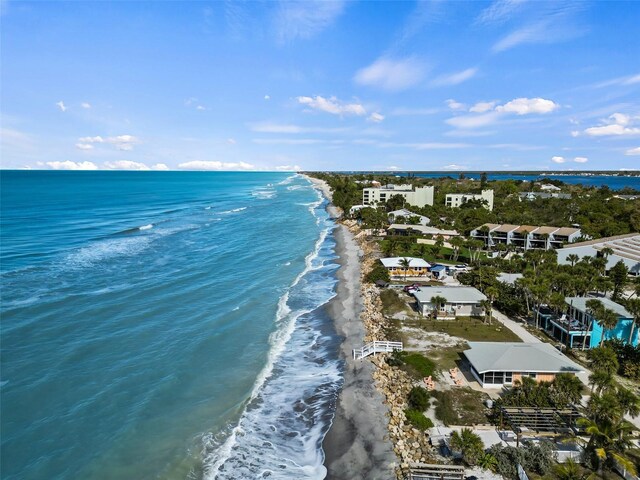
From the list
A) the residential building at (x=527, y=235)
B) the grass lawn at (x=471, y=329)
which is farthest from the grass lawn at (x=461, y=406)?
the residential building at (x=527, y=235)

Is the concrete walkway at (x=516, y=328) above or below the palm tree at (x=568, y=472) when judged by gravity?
below

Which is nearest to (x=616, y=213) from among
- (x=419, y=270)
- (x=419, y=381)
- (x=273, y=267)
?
(x=419, y=270)

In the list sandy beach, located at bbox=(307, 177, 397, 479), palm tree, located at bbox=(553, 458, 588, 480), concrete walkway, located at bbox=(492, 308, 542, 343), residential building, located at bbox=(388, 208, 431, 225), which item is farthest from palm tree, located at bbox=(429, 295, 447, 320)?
residential building, located at bbox=(388, 208, 431, 225)

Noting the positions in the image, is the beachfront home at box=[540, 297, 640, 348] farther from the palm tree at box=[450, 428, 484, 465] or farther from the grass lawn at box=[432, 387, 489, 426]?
the palm tree at box=[450, 428, 484, 465]

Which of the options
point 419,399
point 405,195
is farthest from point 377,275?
point 405,195

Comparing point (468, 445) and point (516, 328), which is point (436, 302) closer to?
point (516, 328)

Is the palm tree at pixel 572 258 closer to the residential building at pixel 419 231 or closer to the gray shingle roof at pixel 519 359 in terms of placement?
the residential building at pixel 419 231

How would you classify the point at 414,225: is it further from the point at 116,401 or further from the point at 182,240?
the point at 116,401
